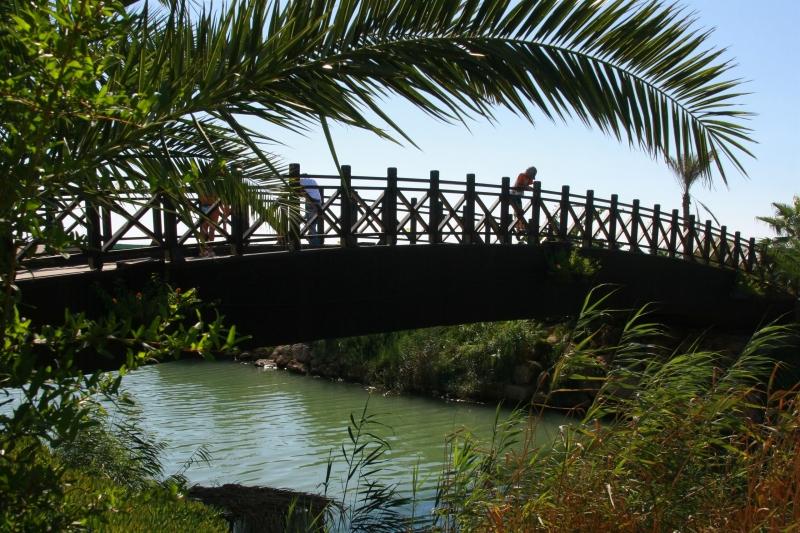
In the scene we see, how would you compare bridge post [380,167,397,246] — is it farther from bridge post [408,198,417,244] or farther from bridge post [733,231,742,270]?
bridge post [733,231,742,270]

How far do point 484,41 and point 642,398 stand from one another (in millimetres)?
2999

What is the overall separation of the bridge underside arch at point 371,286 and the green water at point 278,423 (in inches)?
74.5

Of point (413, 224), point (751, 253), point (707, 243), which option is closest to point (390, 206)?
point (413, 224)

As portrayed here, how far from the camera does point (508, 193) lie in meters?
14.0

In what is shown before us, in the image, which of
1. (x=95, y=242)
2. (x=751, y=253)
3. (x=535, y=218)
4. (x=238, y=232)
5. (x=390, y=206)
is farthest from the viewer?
(x=751, y=253)

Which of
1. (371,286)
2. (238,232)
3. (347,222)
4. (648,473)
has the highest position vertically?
(347,222)

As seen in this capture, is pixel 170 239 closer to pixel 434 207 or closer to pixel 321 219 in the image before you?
pixel 321 219

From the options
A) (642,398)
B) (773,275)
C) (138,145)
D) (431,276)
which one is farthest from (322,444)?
(773,275)

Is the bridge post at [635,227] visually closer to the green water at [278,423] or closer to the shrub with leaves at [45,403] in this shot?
the green water at [278,423]

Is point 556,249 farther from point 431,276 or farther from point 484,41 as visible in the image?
point 484,41

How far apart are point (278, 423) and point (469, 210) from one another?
766 centimetres

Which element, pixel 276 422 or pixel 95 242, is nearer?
pixel 95 242

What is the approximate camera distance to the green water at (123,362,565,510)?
13680 mm

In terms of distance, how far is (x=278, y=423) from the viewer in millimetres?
18219
